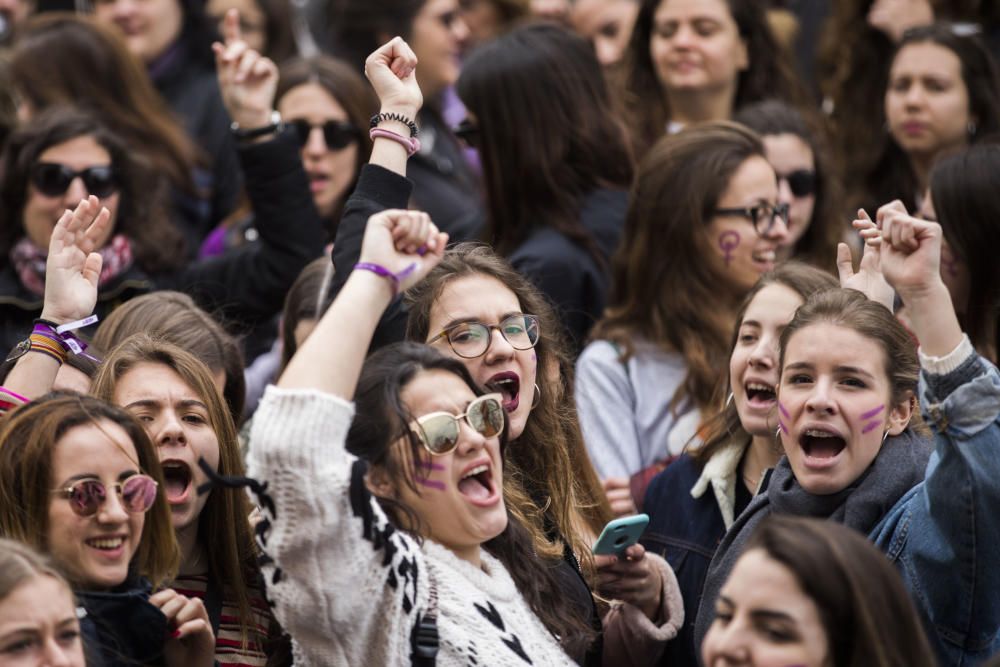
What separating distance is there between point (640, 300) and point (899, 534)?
1.81 m

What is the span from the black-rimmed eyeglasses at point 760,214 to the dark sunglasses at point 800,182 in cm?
67

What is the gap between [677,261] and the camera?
5141 mm

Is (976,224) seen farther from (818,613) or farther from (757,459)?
(818,613)

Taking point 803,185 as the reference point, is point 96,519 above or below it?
below

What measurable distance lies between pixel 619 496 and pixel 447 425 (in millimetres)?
1412

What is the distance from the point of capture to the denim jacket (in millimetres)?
3264

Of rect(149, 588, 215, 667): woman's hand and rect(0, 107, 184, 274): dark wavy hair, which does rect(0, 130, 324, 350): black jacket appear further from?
rect(149, 588, 215, 667): woman's hand

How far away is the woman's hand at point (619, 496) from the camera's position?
4.60 meters

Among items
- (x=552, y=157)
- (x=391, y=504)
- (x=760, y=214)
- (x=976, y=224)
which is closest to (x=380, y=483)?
(x=391, y=504)

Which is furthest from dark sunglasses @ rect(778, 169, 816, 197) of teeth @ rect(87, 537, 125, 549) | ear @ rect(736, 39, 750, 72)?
teeth @ rect(87, 537, 125, 549)

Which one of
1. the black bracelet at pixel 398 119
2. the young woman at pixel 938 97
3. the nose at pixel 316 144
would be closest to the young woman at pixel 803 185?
the young woman at pixel 938 97

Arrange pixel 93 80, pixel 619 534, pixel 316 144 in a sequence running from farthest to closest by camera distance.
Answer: pixel 93 80 → pixel 316 144 → pixel 619 534

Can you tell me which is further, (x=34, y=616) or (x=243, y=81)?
(x=243, y=81)

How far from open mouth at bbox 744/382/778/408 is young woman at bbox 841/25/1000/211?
2.20 metres
